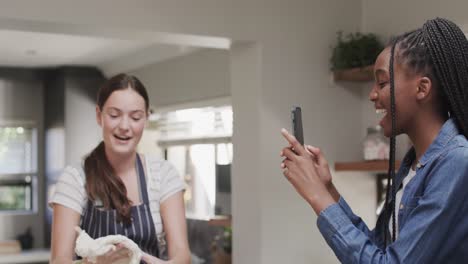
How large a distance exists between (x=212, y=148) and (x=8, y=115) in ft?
8.97

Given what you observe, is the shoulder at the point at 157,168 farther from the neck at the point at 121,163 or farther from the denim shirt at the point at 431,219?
the denim shirt at the point at 431,219

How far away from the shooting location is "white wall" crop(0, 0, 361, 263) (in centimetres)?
291

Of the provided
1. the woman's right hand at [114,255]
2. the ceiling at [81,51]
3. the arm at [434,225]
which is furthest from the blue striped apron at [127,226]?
the ceiling at [81,51]

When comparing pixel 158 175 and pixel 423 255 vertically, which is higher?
pixel 158 175

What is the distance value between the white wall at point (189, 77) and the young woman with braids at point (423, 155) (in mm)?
3722

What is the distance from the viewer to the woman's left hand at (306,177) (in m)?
1.21

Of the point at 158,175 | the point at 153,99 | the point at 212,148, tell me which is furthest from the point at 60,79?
the point at 158,175

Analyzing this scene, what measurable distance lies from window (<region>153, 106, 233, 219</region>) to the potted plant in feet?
6.64

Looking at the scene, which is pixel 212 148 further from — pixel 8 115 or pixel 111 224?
pixel 111 224

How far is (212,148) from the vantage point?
5.50 metres

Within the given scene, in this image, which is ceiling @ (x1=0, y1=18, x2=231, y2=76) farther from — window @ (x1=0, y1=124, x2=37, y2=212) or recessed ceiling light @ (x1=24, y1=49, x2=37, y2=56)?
window @ (x1=0, y1=124, x2=37, y2=212)

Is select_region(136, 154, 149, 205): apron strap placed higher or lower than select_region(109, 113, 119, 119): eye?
lower

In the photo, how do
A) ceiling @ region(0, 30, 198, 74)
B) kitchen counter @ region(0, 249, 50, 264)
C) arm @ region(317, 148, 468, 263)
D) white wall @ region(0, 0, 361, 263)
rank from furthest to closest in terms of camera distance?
kitchen counter @ region(0, 249, 50, 264), ceiling @ region(0, 30, 198, 74), white wall @ region(0, 0, 361, 263), arm @ region(317, 148, 468, 263)

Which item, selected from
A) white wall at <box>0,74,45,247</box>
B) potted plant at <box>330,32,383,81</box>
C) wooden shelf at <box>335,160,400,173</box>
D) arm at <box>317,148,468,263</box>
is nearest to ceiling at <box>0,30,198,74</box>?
white wall at <box>0,74,45,247</box>
